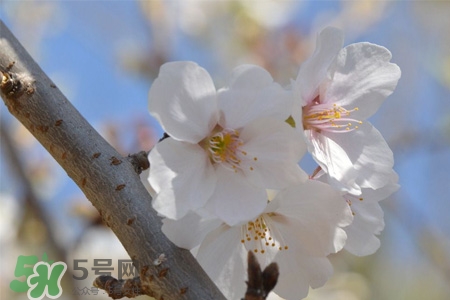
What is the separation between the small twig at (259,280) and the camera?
0.85 meters

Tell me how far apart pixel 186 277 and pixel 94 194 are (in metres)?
0.23

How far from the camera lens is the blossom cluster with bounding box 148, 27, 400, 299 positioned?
1.00m

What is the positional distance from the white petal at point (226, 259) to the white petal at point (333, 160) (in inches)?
8.0

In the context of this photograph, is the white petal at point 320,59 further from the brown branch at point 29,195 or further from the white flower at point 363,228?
the brown branch at point 29,195

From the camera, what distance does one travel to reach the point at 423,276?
13.1ft

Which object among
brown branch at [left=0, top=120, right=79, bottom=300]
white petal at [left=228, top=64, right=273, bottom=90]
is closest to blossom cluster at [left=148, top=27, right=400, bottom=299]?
white petal at [left=228, top=64, right=273, bottom=90]

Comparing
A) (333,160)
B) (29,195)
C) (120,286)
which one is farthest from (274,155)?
(29,195)

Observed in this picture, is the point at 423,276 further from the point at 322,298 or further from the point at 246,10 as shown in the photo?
the point at 246,10

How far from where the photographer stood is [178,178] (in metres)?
1.02

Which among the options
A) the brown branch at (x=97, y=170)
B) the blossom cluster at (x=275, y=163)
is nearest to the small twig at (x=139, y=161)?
the brown branch at (x=97, y=170)

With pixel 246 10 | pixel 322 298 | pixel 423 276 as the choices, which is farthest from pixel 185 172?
pixel 423 276

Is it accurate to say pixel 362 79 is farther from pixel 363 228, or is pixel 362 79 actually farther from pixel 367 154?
pixel 363 228

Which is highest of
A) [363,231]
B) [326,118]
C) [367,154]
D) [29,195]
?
[29,195]

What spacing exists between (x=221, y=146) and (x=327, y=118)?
24cm
